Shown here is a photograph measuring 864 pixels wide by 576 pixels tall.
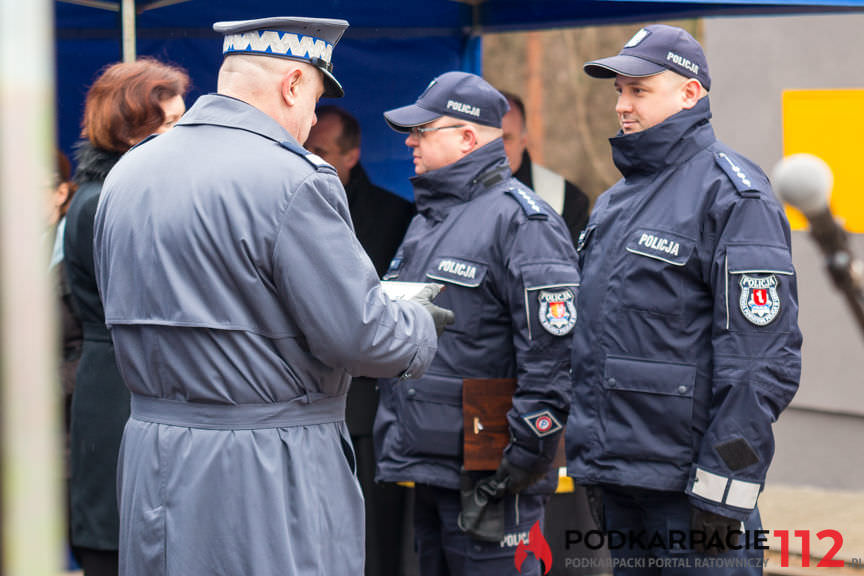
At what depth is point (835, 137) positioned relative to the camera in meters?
5.01

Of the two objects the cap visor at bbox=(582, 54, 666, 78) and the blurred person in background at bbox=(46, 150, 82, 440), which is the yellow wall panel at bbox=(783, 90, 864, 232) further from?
the blurred person in background at bbox=(46, 150, 82, 440)

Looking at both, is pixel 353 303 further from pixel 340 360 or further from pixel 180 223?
pixel 180 223

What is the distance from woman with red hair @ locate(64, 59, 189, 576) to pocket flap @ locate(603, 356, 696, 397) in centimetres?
133

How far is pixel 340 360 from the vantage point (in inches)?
84.0

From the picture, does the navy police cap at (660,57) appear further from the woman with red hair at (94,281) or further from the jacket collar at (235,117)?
the woman with red hair at (94,281)

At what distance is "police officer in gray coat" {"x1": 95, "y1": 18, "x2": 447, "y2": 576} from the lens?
2.07 m

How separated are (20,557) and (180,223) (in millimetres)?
1365

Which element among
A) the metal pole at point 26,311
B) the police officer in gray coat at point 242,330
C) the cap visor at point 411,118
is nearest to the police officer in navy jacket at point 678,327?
the cap visor at point 411,118

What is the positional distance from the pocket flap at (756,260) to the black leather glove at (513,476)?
34.4 inches

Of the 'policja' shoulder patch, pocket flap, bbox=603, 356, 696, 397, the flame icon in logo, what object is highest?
pocket flap, bbox=603, 356, 696, 397

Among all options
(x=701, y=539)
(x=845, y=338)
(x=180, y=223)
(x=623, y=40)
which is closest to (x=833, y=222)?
(x=180, y=223)

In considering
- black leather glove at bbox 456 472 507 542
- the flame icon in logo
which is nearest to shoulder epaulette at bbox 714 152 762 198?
black leather glove at bbox 456 472 507 542

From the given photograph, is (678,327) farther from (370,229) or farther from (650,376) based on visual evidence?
(370,229)

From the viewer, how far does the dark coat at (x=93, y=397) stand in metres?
2.95
